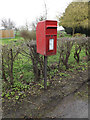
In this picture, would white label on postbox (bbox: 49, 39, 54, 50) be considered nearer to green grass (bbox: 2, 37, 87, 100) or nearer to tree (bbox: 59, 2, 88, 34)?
green grass (bbox: 2, 37, 87, 100)

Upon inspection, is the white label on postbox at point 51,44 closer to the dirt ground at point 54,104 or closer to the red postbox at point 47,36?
the red postbox at point 47,36

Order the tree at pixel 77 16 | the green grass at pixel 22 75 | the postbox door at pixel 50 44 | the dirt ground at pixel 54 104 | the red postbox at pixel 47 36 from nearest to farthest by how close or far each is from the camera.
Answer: the dirt ground at pixel 54 104, the red postbox at pixel 47 36, the postbox door at pixel 50 44, the green grass at pixel 22 75, the tree at pixel 77 16

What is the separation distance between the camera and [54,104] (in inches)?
101

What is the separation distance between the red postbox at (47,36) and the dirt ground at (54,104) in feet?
3.76

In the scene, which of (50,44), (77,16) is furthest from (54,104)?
(77,16)

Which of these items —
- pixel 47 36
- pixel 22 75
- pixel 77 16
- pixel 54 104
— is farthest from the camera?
pixel 77 16

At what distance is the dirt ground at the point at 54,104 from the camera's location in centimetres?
230

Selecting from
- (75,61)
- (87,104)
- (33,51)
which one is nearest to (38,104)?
(87,104)

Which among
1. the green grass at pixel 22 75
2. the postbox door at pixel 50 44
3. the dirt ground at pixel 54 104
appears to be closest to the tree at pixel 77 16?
the green grass at pixel 22 75

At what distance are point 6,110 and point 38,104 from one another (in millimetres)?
725

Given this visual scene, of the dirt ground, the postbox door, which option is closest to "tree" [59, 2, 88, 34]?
the dirt ground

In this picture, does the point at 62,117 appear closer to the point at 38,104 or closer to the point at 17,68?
the point at 38,104

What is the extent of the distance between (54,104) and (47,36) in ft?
5.33

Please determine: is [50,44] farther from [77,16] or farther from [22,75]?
[77,16]
